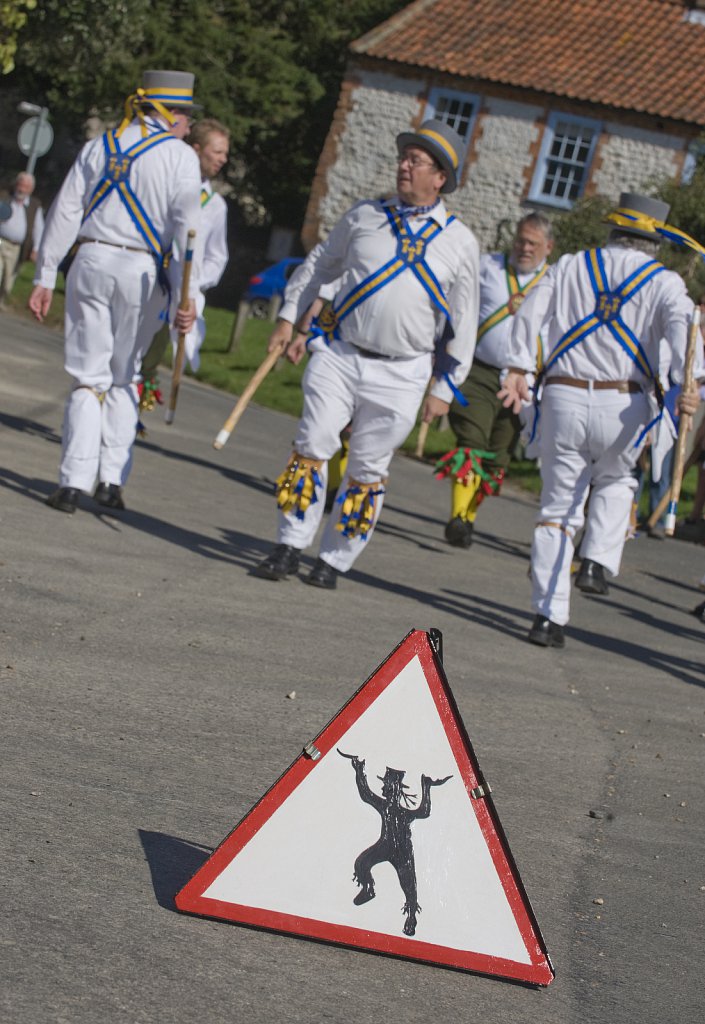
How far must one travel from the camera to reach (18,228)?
70.7 ft

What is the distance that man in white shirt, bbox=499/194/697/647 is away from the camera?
28.2 feet

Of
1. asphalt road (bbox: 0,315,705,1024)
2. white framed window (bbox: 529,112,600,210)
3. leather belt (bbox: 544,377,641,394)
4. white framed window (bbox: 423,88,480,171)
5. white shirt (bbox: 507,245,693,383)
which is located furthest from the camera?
white framed window (bbox: 423,88,480,171)

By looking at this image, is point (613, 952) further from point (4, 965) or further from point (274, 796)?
point (4, 965)

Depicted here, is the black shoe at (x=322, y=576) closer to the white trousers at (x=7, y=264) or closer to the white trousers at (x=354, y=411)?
the white trousers at (x=354, y=411)

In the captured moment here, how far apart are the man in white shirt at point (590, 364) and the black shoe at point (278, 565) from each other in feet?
4.01

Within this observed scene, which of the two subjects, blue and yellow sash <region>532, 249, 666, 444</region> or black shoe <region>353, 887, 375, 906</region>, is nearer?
black shoe <region>353, 887, 375, 906</region>

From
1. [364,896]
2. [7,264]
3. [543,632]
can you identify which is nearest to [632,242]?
[543,632]

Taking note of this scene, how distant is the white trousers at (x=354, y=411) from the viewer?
8594 mm

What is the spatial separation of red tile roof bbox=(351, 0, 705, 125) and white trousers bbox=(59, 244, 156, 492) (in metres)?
31.1

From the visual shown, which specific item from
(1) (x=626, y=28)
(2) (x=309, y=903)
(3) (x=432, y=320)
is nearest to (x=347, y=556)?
(3) (x=432, y=320)

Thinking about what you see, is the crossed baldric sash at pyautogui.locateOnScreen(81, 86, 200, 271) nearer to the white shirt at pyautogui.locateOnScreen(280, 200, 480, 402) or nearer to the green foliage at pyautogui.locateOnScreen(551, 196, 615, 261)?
the white shirt at pyautogui.locateOnScreen(280, 200, 480, 402)

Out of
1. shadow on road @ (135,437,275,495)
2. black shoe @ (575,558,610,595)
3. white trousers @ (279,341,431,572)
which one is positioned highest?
white trousers @ (279,341,431,572)

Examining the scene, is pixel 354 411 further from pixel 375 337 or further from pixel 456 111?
pixel 456 111

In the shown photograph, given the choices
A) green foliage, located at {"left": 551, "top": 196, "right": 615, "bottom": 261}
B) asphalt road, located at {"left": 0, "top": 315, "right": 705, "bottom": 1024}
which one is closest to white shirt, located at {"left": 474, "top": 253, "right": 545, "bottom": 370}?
asphalt road, located at {"left": 0, "top": 315, "right": 705, "bottom": 1024}
